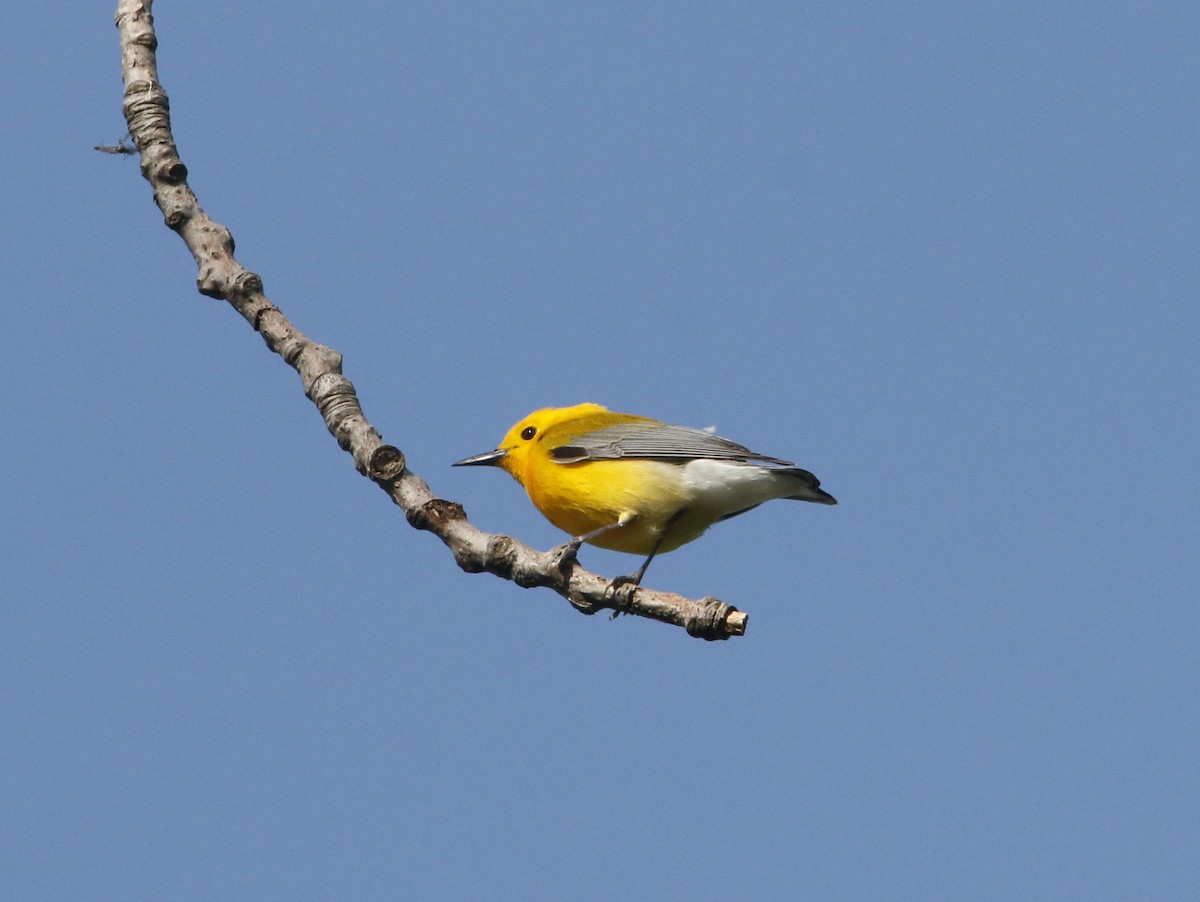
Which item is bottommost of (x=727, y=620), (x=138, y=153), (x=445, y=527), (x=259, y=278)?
(x=727, y=620)

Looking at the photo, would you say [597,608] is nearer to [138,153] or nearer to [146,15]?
[138,153]

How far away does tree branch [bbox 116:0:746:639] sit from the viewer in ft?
17.5

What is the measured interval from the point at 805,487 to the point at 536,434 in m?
2.09

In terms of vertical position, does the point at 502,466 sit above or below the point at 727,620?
above

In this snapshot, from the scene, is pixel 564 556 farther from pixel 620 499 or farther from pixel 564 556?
pixel 620 499

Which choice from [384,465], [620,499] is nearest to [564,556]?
[384,465]

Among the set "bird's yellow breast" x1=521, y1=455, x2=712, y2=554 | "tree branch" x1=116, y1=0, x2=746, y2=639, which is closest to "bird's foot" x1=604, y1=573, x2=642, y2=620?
"tree branch" x1=116, y1=0, x2=746, y2=639

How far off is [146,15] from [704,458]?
173 inches

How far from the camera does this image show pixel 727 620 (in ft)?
16.6

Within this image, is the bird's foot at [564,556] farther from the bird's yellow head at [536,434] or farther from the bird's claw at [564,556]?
the bird's yellow head at [536,434]

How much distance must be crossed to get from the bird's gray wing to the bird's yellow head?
20cm

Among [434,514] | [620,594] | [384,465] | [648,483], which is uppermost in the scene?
[648,483]

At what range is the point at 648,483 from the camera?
7.46 metres

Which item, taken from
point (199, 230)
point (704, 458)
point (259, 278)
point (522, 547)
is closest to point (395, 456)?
point (522, 547)
